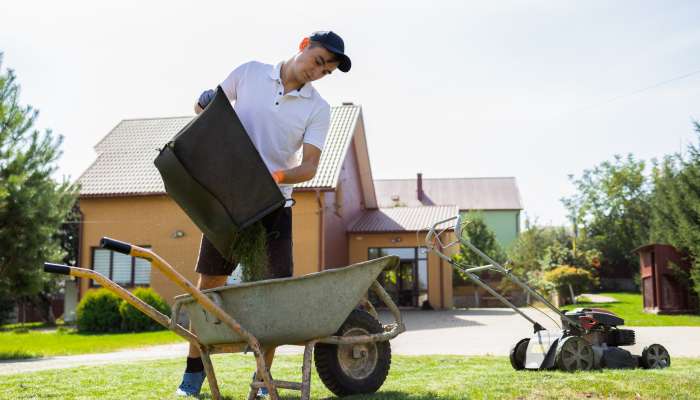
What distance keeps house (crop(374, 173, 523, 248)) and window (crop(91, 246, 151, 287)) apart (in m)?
24.0

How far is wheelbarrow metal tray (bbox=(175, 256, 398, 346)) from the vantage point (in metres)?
2.96

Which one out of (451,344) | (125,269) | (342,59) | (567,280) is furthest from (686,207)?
(342,59)

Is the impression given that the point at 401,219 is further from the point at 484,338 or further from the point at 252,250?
the point at 252,250

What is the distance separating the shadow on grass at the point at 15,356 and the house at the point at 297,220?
24.2 feet

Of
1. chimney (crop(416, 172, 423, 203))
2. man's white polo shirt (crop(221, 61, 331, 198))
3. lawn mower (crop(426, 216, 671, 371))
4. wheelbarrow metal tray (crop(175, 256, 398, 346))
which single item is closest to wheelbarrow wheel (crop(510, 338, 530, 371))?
lawn mower (crop(426, 216, 671, 371))

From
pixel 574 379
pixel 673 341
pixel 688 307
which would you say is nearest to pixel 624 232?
pixel 688 307

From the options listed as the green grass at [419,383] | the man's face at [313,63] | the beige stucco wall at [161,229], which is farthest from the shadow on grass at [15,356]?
the beige stucco wall at [161,229]

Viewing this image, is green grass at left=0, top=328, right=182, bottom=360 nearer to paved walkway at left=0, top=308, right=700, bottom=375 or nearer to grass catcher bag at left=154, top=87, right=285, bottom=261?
paved walkway at left=0, top=308, right=700, bottom=375

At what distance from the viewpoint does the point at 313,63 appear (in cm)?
332

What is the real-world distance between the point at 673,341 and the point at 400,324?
6.45 metres

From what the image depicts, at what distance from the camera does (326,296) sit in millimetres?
3121

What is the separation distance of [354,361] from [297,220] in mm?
12749

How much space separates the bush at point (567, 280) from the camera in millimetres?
20172

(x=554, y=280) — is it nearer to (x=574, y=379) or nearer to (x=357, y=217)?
(x=357, y=217)
